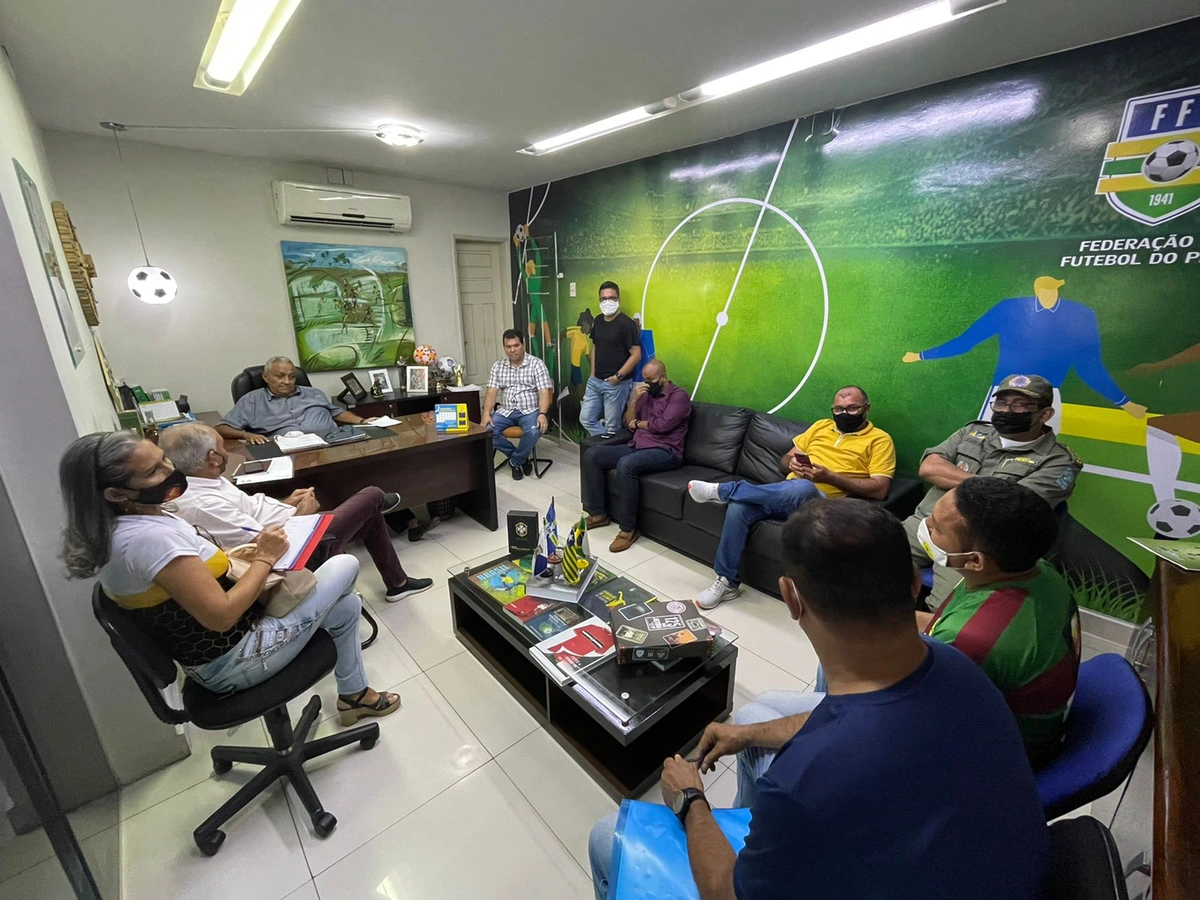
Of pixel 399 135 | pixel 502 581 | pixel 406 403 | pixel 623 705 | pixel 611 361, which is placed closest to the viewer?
pixel 623 705

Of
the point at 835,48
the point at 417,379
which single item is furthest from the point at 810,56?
the point at 417,379

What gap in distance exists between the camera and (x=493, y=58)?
7.23ft

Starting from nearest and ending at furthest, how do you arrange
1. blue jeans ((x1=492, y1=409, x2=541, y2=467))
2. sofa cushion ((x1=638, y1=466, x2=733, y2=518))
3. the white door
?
sofa cushion ((x1=638, y1=466, x2=733, y2=518)) < blue jeans ((x1=492, y1=409, x2=541, y2=467)) < the white door

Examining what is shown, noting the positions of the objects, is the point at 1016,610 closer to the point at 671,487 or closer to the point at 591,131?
the point at 671,487

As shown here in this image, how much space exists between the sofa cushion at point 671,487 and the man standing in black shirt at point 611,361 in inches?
39.8

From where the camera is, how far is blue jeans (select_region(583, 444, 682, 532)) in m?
3.26

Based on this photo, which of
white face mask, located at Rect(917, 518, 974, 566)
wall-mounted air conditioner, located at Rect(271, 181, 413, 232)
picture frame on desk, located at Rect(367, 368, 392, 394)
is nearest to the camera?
white face mask, located at Rect(917, 518, 974, 566)

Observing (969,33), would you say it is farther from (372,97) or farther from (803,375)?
(372,97)

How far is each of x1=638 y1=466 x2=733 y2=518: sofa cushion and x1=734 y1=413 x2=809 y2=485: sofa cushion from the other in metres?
0.15

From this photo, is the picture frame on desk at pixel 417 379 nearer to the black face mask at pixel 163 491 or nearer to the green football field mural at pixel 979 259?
the green football field mural at pixel 979 259

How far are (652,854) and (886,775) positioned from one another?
1.85ft

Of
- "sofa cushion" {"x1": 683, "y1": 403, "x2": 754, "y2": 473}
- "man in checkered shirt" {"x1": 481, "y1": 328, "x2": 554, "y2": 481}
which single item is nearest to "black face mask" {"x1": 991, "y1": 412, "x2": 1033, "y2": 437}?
"sofa cushion" {"x1": 683, "y1": 403, "x2": 754, "y2": 473}

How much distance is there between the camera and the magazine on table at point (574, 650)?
1.64 metres

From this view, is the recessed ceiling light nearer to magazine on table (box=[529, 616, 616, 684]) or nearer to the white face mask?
magazine on table (box=[529, 616, 616, 684])
